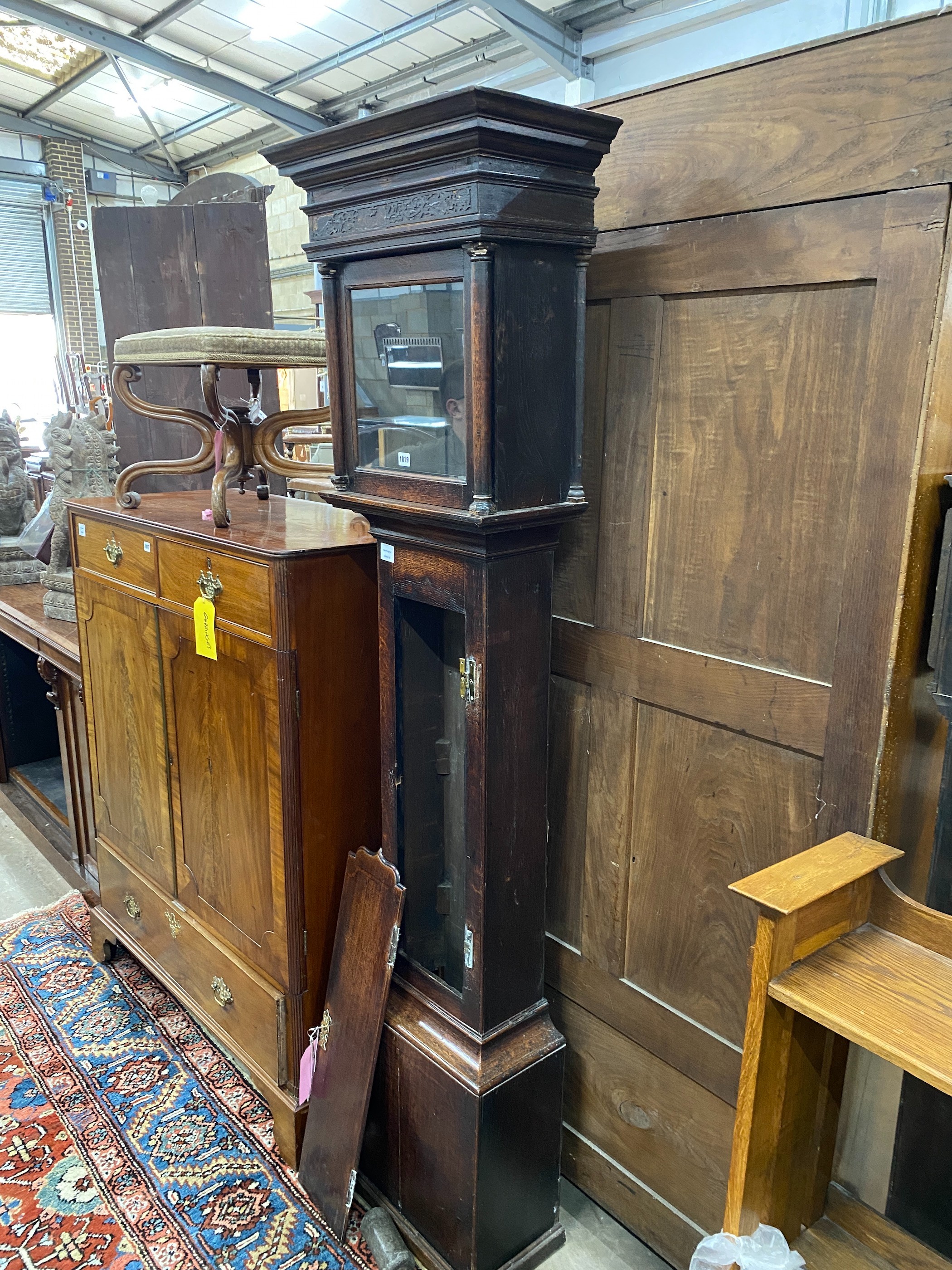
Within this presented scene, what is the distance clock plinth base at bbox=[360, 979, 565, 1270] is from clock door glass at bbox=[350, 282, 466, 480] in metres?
0.98

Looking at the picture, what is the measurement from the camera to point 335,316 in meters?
1.48

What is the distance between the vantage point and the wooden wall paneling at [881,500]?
42.9 inches

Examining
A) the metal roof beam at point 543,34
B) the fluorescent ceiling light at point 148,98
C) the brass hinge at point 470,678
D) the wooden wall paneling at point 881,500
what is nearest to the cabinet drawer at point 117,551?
the brass hinge at point 470,678

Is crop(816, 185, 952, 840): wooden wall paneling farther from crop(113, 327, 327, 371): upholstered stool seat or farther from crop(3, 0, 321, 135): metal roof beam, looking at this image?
crop(3, 0, 321, 135): metal roof beam

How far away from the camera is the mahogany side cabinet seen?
1229mm

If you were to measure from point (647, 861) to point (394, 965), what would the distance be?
0.52 meters

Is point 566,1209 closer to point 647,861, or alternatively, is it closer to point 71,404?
point 647,861

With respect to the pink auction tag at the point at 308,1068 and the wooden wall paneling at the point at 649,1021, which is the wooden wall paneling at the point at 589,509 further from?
the pink auction tag at the point at 308,1068

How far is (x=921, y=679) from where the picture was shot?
48.1 inches

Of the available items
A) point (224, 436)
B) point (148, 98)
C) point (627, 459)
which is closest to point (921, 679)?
point (627, 459)

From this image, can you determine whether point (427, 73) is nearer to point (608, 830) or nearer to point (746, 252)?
point (746, 252)

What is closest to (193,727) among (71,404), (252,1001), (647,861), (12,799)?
(252,1001)

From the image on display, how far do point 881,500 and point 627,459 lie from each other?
17.2 inches

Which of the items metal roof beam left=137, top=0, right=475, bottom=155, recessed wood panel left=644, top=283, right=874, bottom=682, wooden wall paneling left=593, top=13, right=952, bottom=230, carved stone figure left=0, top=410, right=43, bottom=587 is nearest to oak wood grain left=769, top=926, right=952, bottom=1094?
recessed wood panel left=644, top=283, right=874, bottom=682
